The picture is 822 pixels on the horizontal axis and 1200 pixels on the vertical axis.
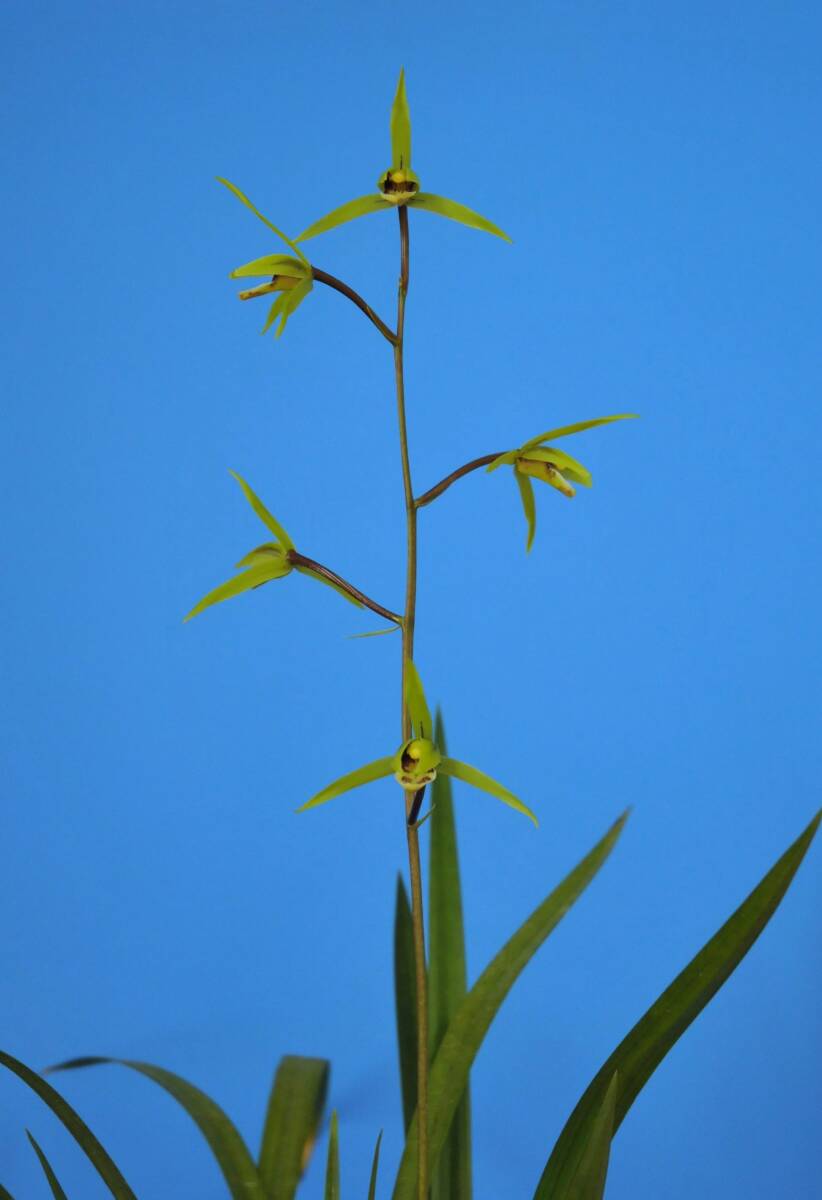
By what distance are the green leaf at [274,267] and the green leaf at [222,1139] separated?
867 millimetres

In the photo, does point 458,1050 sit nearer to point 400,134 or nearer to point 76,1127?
point 76,1127

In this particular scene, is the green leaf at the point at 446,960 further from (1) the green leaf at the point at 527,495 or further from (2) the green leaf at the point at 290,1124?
(1) the green leaf at the point at 527,495

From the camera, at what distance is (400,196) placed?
115 cm

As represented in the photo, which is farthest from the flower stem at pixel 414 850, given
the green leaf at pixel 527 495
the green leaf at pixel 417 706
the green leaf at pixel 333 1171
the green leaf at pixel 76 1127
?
the green leaf at pixel 76 1127

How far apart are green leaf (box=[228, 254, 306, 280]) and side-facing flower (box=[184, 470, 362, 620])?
0.18 meters

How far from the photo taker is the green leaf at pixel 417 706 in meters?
1.06

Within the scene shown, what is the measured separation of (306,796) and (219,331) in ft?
2.86

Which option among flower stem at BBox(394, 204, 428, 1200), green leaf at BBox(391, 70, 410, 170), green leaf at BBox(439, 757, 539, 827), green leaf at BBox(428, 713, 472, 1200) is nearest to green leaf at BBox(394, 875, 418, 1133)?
green leaf at BBox(428, 713, 472, 1200)

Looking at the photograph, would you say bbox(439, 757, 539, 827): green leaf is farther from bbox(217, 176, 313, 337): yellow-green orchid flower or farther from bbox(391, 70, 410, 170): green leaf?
bbox(391, 70, 410, 170): green leaf

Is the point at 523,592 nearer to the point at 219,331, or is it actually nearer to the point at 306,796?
the point at 306,796

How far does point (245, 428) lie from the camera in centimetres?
226

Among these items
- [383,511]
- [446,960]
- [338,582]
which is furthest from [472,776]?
[383,511]

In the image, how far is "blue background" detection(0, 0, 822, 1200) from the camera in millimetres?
2223

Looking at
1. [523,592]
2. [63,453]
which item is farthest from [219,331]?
[523,592]
